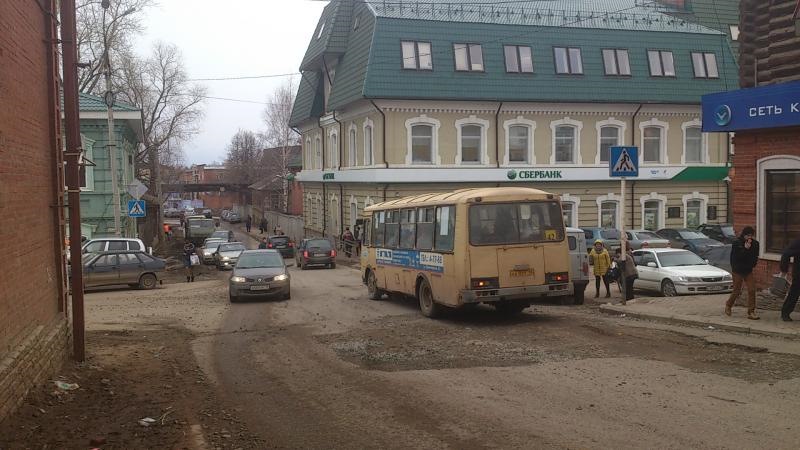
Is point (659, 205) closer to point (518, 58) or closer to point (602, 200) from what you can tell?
point (602, 200)

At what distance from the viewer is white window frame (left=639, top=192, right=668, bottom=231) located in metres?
37.3

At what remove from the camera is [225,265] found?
35.9 meters

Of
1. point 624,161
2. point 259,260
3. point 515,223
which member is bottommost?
point 259,260

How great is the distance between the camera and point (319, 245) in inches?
1357

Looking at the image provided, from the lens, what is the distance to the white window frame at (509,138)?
34.9m

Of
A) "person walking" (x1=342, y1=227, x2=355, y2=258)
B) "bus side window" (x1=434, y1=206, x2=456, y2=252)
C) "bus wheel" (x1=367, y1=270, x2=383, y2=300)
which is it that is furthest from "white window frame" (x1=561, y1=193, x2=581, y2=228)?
"bus side window" (x1=434, y1=206, x2=456, y2=252)

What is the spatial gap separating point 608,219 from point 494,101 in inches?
369

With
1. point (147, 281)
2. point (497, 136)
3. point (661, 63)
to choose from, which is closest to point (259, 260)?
point (147, 281)

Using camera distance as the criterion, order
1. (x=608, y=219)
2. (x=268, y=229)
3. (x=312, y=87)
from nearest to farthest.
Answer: (x=608, y=219), (x=312, y=87), (x=268, y=229)

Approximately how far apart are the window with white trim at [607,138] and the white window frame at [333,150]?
14.9 metres

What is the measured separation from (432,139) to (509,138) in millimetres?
4127

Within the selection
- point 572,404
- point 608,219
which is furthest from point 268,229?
point 572,404

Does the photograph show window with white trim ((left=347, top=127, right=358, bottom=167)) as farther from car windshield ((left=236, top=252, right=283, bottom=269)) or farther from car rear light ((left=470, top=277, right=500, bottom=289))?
car rear light ((left=470, top=277, right=500, bottom=289))

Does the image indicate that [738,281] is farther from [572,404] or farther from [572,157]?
[572,157]
